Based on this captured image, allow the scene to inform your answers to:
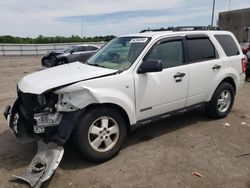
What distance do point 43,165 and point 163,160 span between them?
1639 millimetres

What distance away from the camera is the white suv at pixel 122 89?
348 centimetres

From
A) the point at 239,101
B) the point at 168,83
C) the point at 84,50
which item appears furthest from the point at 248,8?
the point at 168,83

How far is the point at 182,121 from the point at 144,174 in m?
2.23

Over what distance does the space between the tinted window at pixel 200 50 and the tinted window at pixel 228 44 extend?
32 cm

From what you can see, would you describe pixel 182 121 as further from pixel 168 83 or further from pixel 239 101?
pixel 239 101

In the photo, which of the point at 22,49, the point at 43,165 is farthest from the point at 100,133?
the point at 22,49

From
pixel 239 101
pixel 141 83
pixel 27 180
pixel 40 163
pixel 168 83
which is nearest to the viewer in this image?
pixel 27 180

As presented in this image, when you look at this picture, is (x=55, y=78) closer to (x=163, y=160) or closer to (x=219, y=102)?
(x=163, y=160)

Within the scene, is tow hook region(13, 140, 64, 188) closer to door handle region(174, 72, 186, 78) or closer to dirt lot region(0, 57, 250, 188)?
dirt lot region(0, 57, 250, 188)

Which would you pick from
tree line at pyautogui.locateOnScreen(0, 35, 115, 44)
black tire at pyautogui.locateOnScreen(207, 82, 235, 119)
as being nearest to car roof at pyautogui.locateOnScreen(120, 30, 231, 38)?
black tire at pyautogui.locateOnScreen(207, 82, 235, 119)

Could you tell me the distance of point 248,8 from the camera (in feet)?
133

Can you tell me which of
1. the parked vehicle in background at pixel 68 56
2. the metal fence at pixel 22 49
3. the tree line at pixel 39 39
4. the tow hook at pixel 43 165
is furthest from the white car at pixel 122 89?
the tree line at pixel 39 39

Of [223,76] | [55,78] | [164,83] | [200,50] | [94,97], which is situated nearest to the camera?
[94,97]

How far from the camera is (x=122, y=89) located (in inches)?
151
